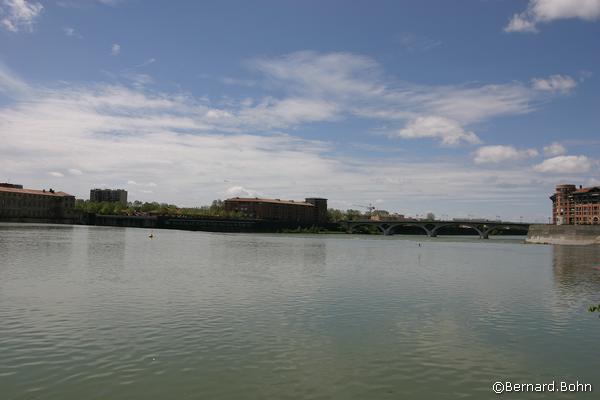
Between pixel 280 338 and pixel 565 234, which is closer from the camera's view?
pixel 280 338

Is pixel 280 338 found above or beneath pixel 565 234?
beneath

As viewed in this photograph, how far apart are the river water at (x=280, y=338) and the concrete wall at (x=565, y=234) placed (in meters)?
111

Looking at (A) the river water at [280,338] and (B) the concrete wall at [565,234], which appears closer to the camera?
(A) the river water at [280,338]

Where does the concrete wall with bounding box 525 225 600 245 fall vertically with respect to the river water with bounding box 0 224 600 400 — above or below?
above

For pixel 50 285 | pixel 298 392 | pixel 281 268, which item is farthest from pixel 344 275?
pixel 298 392

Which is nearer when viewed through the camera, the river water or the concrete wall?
the river water

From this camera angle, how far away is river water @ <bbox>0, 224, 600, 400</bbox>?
15.5 m

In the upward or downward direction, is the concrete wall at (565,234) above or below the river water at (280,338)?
above

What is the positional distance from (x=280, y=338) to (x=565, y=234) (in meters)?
148

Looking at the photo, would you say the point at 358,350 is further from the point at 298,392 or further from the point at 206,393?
the point at 206,393

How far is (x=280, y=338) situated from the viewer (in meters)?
21.5

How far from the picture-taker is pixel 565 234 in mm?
146875

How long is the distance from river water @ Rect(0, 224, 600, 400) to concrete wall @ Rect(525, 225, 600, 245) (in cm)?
11080

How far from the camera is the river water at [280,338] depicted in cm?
1548
